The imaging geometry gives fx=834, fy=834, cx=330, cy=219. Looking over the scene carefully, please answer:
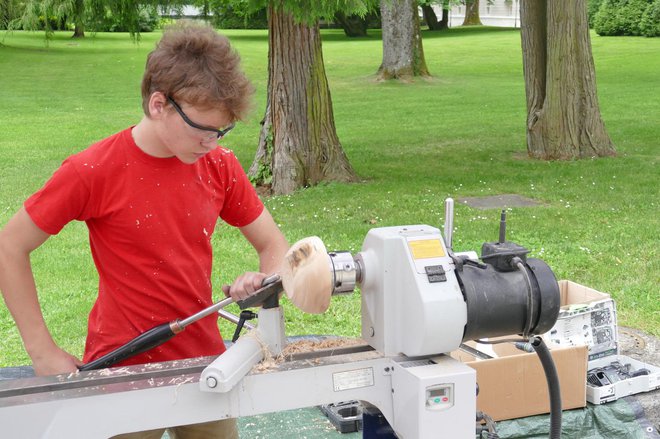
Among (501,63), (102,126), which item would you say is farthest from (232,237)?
(501,63)

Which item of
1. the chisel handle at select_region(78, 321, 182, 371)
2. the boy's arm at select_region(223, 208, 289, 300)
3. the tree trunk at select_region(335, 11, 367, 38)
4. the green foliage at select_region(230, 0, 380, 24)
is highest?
the tree trunk at select_region(335, 11, 367, 38)

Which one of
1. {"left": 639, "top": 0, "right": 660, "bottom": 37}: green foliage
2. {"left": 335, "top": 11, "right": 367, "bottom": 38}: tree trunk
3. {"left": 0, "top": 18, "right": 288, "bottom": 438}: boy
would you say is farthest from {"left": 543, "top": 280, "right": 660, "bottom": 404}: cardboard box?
{"left": 335, "top": 11, "right": 367, "bottom": 38}: tree trunk

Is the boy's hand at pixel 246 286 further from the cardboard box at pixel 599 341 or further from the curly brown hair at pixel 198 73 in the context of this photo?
the cardboard box at pixel 599 341

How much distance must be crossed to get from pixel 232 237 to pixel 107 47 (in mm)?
25305

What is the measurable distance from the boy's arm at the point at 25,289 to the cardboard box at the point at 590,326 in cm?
255

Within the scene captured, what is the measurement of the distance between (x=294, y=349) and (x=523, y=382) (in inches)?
80.8

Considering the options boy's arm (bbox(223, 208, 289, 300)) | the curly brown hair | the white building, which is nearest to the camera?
the curly brown hair

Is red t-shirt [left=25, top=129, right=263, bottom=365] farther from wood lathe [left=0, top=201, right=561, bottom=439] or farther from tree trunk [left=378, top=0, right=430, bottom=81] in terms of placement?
tree trunk [left=378, top=0, right=430, bottom=81]

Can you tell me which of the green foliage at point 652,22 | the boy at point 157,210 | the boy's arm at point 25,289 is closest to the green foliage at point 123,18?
the boy at point 157,210

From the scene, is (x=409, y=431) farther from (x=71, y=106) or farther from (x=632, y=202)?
(x=71, y=106)

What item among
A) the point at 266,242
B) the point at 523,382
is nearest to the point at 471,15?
the point at 523,382

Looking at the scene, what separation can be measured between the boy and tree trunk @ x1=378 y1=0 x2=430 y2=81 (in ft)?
55.6

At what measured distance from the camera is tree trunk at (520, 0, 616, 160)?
9.52 m

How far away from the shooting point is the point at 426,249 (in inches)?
69.7
